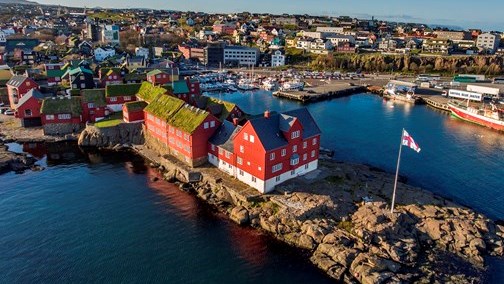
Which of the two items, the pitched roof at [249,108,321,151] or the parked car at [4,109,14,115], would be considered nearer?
the pitched roof at [249,108,321,151]

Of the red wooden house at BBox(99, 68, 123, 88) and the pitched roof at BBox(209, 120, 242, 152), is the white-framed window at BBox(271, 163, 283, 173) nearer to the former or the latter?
the pitched roof at BBox(209, 120, 242, 152)

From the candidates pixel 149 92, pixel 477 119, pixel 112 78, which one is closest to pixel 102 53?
pixel 112 78

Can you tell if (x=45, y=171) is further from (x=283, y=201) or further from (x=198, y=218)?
(x=283, y=201)

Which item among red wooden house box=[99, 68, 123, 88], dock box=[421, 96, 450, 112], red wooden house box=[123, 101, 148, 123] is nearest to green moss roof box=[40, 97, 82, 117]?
red wooden house box=[123, 101, 148, 123]

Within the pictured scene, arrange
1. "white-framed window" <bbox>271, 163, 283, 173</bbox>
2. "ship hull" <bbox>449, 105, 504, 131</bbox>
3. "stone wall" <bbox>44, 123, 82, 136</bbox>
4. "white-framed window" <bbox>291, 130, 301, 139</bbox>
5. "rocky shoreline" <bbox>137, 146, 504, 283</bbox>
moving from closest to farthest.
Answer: "rocky shoreline" <bbox>137, 146, 504, 283</bbox>
"white-framed window" <bbox>271, 163, 283, 173</bbox>
"white-framed window" <bbox>291, 130, 301, 139</bbox>
"stone wall" <bbox>44, 123, 82, 136</bbox>
"ship hull" <bbox>449, 105, 504, 131</bbox>

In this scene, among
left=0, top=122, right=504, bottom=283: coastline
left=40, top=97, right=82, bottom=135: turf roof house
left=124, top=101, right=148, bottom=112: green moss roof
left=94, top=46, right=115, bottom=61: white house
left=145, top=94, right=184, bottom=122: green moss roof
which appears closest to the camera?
left=0, top=122, right=504, bottom=283: coastline

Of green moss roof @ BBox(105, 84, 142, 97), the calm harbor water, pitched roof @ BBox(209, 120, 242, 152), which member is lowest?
the calm harbor water

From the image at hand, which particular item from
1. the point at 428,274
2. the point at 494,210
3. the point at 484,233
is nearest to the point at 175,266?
the point at 428,274
